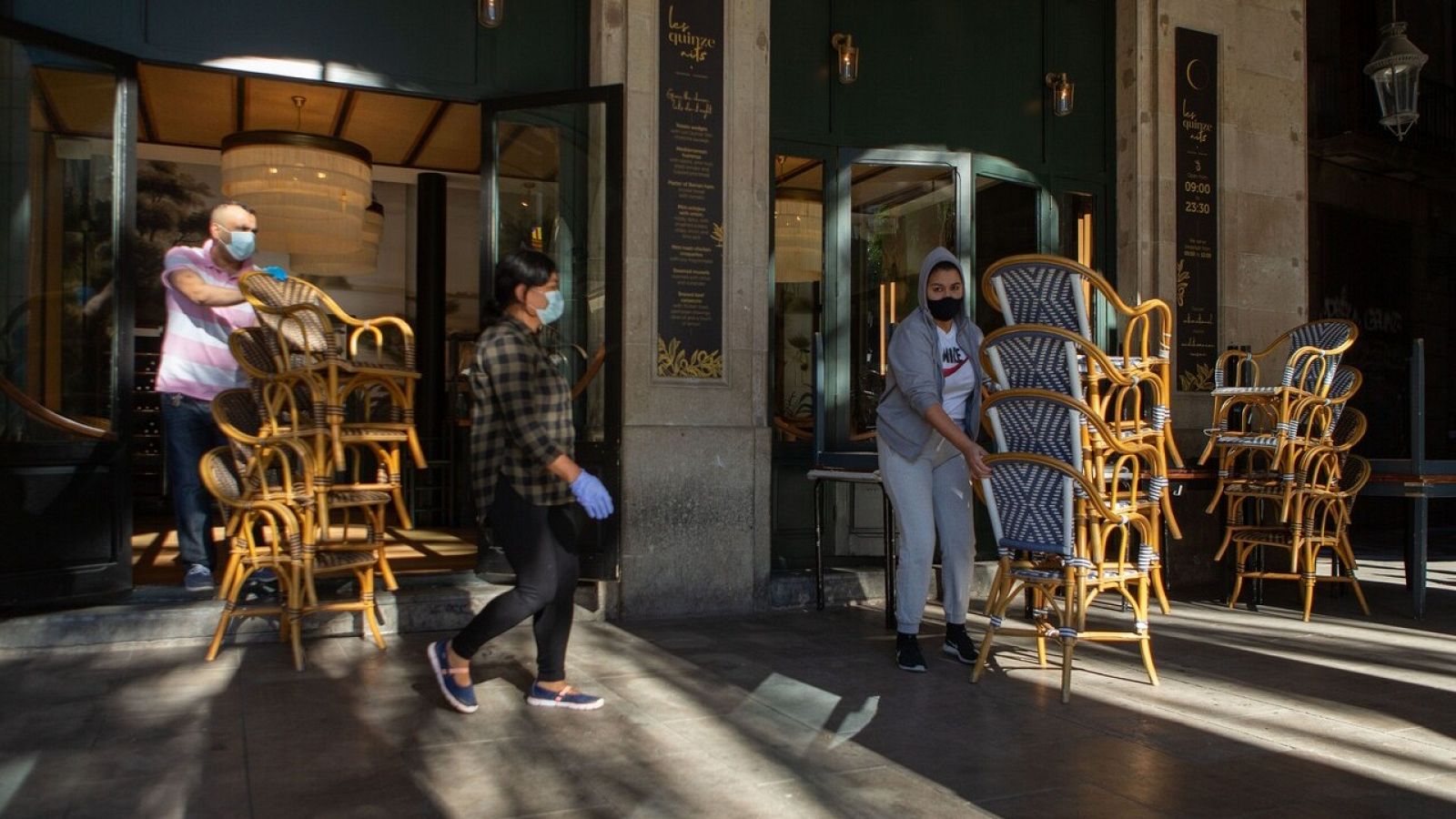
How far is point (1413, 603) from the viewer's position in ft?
20.0

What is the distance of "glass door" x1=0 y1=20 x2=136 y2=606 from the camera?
16.9 feet

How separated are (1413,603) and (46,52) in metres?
7.52

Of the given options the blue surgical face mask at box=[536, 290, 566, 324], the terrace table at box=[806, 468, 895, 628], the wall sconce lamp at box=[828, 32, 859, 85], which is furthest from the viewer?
the wall sconce lamp at box=[828, 32, 859, 85]

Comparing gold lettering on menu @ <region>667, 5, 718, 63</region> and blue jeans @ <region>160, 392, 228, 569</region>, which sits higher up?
gold lettering on menu @ <region>667, 5, 718, 63</region>

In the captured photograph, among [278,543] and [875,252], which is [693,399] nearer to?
[875,252]

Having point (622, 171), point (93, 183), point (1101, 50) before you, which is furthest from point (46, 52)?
point (1101, 50)

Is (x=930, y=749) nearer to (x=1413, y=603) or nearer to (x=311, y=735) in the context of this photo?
(x=311, y=735)

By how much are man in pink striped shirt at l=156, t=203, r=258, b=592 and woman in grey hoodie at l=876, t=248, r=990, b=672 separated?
10.4ft

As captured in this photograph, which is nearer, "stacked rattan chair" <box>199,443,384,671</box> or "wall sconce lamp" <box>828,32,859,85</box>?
"stacked rattan chair" <box>199,443,384,671</box>

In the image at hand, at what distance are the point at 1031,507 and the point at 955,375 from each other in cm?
75

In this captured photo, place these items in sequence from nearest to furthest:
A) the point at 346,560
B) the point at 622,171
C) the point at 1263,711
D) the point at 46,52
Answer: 1. the point at 1263,711
2. the point at 346,560
3. the point at 46,52
4. the point at 622,171

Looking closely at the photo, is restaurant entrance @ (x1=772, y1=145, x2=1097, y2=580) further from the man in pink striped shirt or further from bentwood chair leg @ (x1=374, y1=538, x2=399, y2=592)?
the man in pink striped shirt

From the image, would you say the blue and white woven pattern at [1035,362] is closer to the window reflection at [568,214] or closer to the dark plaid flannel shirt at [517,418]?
the dark plaid flannel shirt at [517,418]

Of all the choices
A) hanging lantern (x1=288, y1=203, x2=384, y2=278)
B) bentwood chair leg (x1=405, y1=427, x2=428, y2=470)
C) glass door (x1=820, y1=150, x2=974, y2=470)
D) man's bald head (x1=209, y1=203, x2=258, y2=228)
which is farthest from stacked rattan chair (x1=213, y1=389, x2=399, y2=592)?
hanging lantern (x1=288, y1=203, x2=384, y2=278)
